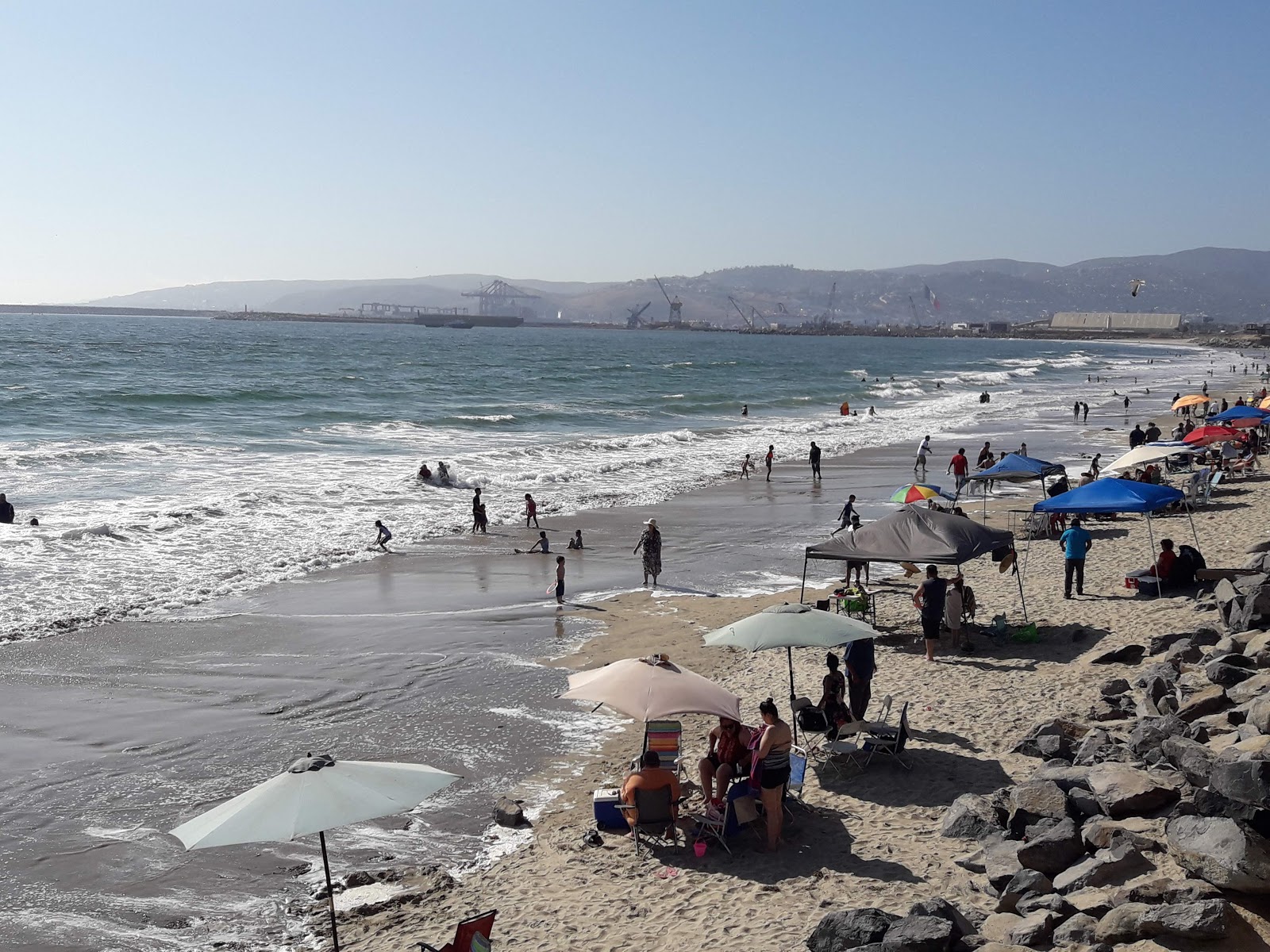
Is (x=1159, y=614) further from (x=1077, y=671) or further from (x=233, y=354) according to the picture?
(x=233, y=354)

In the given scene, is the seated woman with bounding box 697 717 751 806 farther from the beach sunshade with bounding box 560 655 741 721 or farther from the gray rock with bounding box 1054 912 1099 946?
the gray rock with bounding box 1054 912 1099 946

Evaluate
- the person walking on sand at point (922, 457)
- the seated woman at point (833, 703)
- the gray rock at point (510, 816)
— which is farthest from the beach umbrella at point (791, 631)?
the person walking on sand at point (922, 457)

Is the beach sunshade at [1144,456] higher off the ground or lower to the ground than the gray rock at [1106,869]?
higher

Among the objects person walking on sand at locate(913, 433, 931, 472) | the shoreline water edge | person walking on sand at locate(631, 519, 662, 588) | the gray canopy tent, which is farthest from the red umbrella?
person walking on sand at locate(631, 519, 662, 588)

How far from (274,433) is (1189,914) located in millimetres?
42161

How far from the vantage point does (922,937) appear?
5.91m

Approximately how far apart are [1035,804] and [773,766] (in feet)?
6.37

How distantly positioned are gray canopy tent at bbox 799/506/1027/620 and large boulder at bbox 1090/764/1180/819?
5.14 meters

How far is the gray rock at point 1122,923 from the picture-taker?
5.51 meters

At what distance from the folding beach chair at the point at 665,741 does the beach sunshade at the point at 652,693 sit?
0.49 metres

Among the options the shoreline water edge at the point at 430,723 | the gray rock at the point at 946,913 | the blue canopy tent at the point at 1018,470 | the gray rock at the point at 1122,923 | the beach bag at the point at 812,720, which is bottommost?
the shoreline water edge at the point at 430,723

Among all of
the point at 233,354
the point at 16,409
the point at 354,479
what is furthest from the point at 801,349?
the point at 354,479

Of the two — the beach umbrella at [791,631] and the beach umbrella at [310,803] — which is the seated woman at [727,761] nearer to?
the beach umbrella at [791,631]

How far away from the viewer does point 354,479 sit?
30.9 metres
